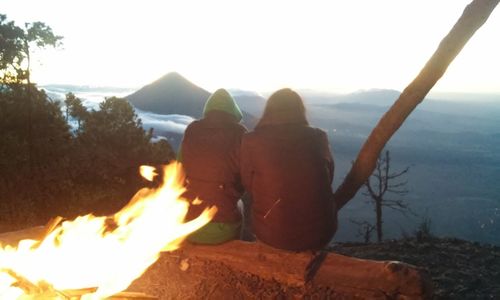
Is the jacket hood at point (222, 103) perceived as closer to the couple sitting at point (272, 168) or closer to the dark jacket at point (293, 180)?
the couple sitting at point (272, 168)

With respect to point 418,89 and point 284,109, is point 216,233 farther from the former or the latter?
point 418,89

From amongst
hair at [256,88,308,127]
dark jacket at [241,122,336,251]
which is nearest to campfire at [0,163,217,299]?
dark jacket at [241,122,336,251]

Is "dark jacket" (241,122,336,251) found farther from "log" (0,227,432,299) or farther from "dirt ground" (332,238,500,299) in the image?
"dirt ground" (332,238,500,299)

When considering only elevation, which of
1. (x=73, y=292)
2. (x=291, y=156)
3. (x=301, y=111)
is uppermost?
(x=301, y=111)

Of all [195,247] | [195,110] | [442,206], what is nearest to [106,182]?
[195,247]

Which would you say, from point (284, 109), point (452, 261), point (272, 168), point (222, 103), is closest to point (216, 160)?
point (222, 103)

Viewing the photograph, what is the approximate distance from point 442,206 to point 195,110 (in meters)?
108

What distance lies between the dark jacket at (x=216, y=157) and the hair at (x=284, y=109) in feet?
2.08

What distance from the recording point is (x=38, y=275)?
4.38m

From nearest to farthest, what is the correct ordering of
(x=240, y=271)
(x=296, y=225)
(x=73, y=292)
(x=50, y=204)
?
(x=73, y=292)
(x=296, y=225)
(x=240, y=271)
(x=50, y=204)

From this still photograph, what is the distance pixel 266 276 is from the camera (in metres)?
4.93

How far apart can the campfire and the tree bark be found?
1713 millimetres

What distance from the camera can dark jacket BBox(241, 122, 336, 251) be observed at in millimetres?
4312

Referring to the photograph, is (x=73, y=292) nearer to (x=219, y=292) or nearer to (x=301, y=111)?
(x=219, y=292)
